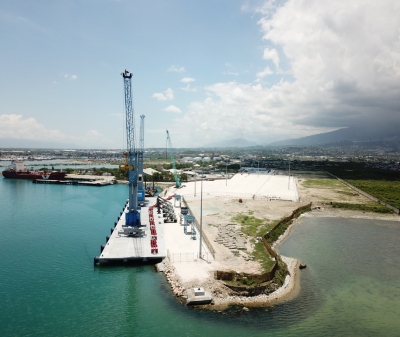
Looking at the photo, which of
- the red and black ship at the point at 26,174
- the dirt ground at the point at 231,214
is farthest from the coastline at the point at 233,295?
the red and black ship at the point at 26,174

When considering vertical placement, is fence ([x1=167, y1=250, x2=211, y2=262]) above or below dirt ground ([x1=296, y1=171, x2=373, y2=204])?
above

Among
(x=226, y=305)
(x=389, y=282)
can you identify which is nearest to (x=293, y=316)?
(x=226, y=305)

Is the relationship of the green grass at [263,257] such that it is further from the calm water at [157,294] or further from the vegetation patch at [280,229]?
the vegetation patch at [280,229]

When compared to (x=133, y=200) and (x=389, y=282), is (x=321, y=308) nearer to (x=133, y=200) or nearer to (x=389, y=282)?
(x=389, y=282)

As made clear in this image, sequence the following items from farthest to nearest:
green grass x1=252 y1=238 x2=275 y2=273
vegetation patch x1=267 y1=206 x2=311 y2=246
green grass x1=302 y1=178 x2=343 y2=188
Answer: green grass x1=302 y1=178 x2=343 y2=188
vegetation patch x1=267 y1=206 x2=311 y2=246
green grass x1=252 y1=238 x2=275 y2=273

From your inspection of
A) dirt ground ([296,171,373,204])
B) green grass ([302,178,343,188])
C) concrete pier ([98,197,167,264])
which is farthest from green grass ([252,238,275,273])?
green grass ([302,178,343,188])

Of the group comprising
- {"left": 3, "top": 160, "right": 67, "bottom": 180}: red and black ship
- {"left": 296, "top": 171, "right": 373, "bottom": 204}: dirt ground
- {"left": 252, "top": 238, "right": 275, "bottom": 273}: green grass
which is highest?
{"left": 3, "top": 160, "right": 67, "bottom": 180}: red and black ship

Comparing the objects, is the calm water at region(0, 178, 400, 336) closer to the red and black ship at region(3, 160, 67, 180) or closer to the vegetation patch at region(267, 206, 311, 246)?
the vegetation patch at region(267, 206, 311, 246)

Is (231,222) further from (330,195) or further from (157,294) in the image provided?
(330,195)
